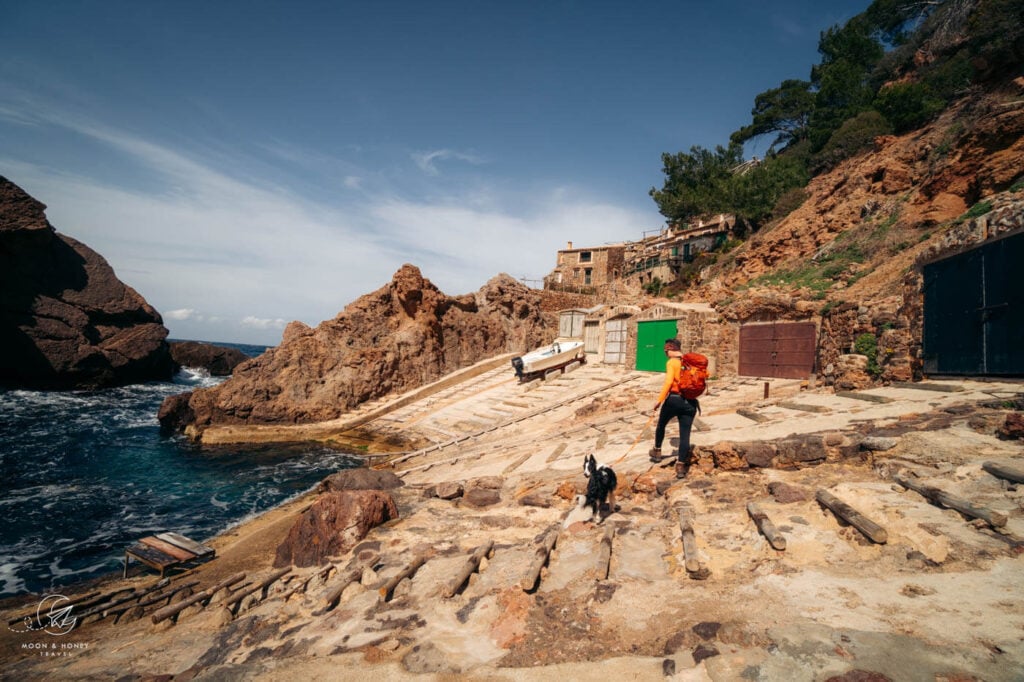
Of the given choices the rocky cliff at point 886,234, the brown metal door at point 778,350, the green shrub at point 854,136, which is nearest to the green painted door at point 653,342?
the rocky cliff at point 886,234

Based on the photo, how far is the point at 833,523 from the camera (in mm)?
4598

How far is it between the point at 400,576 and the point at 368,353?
19.2 metres

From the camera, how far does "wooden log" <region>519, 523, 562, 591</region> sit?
4.29 meters

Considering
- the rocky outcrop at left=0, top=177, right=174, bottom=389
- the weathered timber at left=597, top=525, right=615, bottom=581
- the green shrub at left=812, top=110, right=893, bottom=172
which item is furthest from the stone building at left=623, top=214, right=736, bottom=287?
the rocky outcrop at left=0, top=177, right=174, bottom=389

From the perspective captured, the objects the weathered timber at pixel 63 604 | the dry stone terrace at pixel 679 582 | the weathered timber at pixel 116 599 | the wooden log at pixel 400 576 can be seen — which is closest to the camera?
the dry stone terrace at pixel 679 582

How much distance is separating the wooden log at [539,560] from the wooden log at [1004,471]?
15.7 feet

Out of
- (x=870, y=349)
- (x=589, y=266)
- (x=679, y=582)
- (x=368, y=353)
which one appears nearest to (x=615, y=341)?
(x=870, y=349)

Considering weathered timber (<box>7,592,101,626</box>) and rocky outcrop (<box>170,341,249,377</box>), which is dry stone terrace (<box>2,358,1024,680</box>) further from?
rocky outcrop (<box>170,341,249,377</box>)

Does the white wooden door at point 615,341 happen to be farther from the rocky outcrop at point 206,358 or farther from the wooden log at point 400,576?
the rocky outcrop at point 206,358

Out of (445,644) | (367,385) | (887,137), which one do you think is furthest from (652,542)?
(887,137)

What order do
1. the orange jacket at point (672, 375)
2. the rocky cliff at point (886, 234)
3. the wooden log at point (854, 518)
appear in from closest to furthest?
1. the wooden log at point (854, 518)
2. the orange jacket at point (672, 375)
3. the rocky cliff at point (886, 234)

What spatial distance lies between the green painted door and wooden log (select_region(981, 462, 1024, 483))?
12787 millimetres

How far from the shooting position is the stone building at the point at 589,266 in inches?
1813

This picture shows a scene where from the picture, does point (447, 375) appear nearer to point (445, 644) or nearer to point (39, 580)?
point (39, 580)
